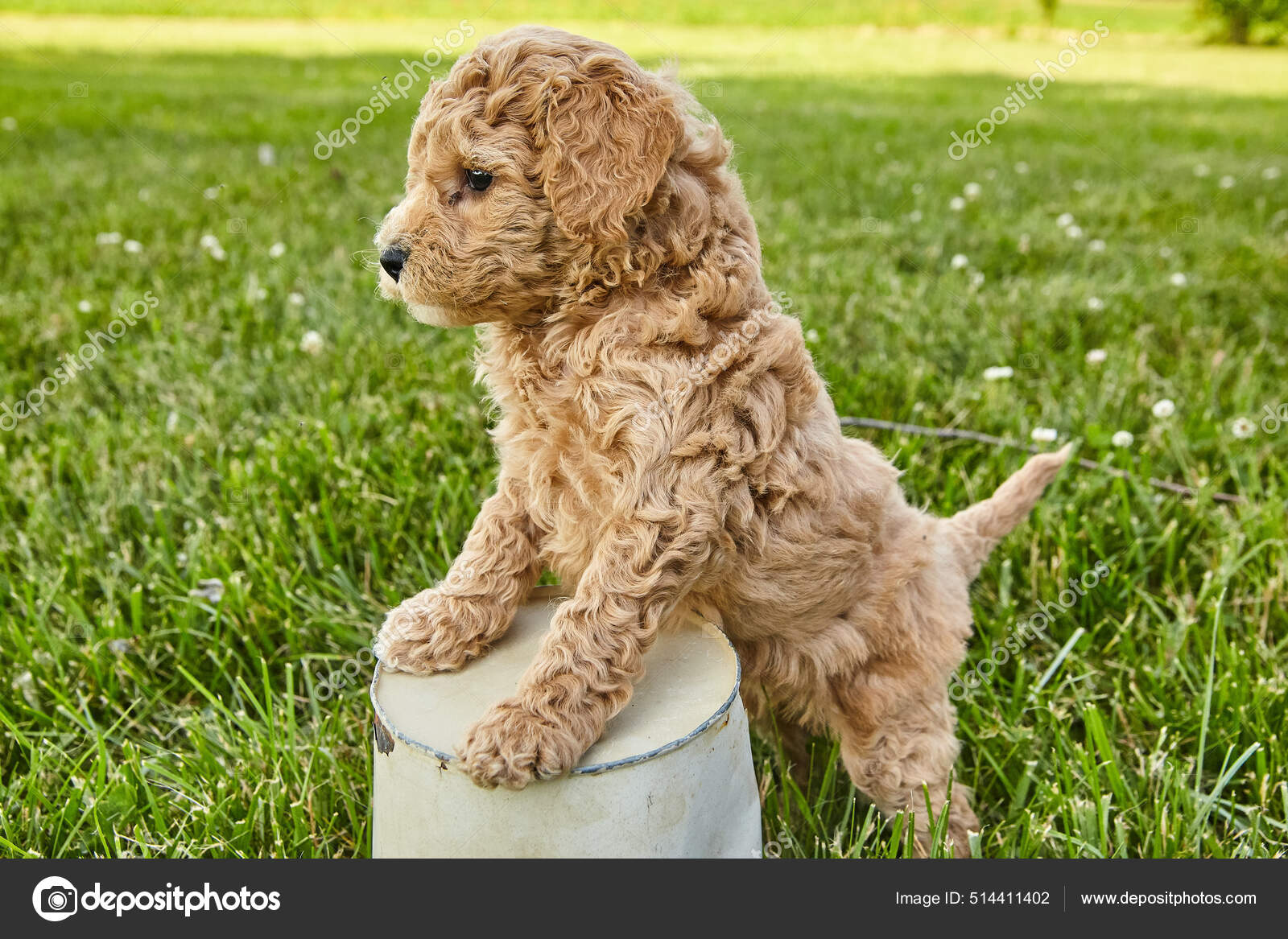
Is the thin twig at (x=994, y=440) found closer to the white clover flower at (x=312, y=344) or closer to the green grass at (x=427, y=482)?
the green grass at (x=427, y=482)

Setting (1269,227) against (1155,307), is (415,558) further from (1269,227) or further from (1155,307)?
(1269,227)

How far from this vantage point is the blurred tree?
10.4 meters

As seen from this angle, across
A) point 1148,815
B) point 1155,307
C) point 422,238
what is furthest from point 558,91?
point 1155,307

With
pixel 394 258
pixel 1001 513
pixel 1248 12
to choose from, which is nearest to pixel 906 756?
pixel 1001 513

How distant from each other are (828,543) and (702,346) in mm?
473

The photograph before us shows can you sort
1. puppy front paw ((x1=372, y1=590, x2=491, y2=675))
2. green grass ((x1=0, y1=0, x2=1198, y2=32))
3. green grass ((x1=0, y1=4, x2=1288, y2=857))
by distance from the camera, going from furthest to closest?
green grass ((x1=0, y1=0, x2=1198, y2=32)), green grass ((x1=0, y1=4, x2=1288, y2=857)), puppy front paw ((x1=372, y1=590, x2=491, y2=675))

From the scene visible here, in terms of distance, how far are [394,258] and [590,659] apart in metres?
0.75

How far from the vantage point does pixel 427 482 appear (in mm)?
3439

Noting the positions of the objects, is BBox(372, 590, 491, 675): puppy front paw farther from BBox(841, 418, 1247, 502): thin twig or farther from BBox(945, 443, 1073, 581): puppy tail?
BBox(841, 418, 1247, 502): thin twig

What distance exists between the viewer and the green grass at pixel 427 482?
7.77 feet

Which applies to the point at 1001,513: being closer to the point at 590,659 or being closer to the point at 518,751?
the point at 590,659

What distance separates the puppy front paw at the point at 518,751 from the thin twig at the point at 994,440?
6.54ft
